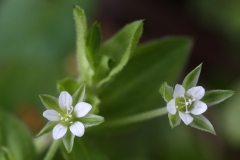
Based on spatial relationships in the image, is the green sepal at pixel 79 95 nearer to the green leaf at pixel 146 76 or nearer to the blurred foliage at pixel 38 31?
the green leaf at pixel 146 76

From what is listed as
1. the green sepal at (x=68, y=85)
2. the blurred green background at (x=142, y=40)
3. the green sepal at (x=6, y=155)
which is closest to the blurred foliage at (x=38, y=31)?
the blurred green background at (x=142, y=40)

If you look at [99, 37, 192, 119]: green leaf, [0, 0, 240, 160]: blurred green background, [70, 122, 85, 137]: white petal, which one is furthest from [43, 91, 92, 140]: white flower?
[0, 0, 240, 160]: blurred green background

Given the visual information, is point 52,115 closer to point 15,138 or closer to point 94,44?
point 94,44

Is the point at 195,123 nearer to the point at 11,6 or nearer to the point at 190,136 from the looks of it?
the point at 190,136

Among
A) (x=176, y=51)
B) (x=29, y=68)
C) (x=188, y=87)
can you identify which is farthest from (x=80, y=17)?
(x=29, y=68)

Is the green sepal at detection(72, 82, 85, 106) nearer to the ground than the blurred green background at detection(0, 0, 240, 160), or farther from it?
nearer to the ground

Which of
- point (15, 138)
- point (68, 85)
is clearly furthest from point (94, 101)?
point (15, 138)

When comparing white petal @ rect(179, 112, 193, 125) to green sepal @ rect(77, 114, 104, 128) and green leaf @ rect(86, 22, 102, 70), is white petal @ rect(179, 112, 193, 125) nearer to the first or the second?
green sepal @ rect(77, 114, 104, 128)
